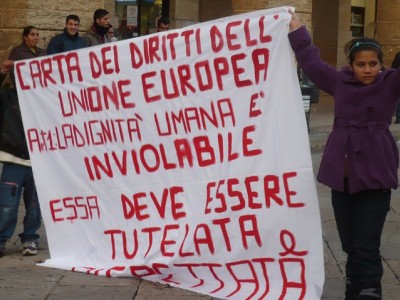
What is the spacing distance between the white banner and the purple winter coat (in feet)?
0.62

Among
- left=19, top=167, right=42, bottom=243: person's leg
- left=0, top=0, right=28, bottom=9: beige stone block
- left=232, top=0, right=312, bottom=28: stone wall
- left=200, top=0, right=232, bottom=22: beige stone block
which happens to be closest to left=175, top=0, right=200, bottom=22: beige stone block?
left=200, top=0, right=232, bottom=22: beige stone block

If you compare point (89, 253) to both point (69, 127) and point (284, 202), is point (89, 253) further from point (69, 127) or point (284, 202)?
point (284, 202)

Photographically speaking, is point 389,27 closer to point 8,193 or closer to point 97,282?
point 8,193

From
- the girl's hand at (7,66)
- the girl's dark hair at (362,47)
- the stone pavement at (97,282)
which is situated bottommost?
the stone pavement at (97,282)

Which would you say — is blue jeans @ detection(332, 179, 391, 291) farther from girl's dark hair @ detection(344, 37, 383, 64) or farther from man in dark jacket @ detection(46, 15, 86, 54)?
man in dark jacket @ detection(46, 15, 86, 54)

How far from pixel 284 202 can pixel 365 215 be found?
0.45m

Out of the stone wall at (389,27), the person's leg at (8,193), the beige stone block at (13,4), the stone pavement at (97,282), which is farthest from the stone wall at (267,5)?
the person's leg at (8,193)

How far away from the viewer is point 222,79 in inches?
216

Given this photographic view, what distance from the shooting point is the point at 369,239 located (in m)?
5.02

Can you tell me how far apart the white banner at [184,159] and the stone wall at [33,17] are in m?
6.35

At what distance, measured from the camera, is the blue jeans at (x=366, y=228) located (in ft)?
16.5

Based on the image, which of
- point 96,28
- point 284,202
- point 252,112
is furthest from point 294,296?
point 96,28

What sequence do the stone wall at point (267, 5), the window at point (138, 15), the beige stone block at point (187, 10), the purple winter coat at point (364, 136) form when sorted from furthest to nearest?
1. the beige stone block at point (187, 10)
2. the window at point (138, 15)
3. the stone wall at point (267, 5)
4. the purple winter coat at point (364, 136)

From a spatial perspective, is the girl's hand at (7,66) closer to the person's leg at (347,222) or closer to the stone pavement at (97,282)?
the stone pavement at (97,282)
